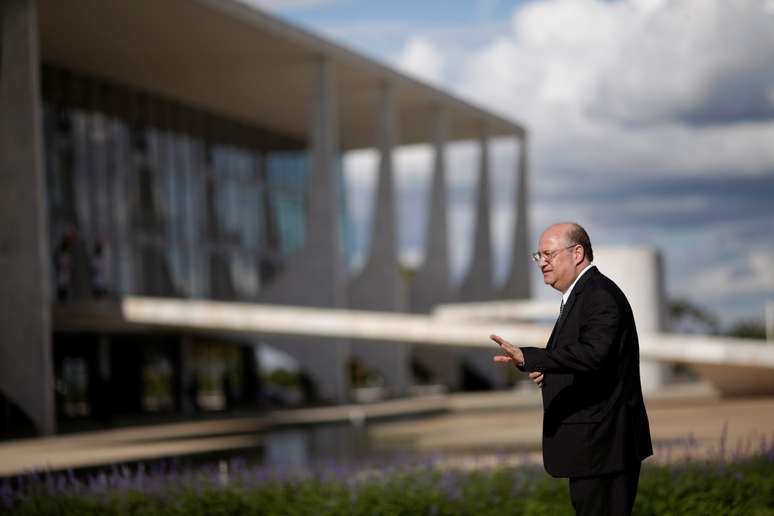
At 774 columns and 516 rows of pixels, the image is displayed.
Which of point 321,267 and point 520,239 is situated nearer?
point 321,267

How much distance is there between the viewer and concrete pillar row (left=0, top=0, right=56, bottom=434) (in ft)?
79.2

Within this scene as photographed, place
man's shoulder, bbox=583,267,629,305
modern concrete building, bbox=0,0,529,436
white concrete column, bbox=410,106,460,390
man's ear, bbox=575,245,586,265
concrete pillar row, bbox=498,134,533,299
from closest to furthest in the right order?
man's shoulder, bbox=583,267,629,305 → man's ear, bbox=575,245,586,265 → modern concrete building, bbox=0,0,529,436 → white concrete column, bbox=410,106,460,390 → concrete pillar row, bbox=498,134,533,299

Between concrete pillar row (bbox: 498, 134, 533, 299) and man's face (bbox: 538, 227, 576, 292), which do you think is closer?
man's face (bbox: 538, 227, 576, 292)

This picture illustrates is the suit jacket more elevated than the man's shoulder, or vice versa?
the man's shoulder

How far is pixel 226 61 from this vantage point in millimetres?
35000

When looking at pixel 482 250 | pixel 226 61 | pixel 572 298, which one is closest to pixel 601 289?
pixel 572 298

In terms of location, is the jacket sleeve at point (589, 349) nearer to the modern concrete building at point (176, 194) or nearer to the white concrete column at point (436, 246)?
the modern concrete building at point (176, 194)

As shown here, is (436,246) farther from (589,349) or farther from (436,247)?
(589,349)

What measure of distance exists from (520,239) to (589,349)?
47171 millimetres

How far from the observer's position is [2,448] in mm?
20156

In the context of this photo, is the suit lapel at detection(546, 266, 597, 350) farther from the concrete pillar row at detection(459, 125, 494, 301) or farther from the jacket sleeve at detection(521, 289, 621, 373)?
the concrete pillar row at detection(459, 125, 494, 301)

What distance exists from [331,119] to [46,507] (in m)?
29.0

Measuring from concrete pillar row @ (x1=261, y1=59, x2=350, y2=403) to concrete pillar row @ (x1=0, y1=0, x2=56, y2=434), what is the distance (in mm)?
11818

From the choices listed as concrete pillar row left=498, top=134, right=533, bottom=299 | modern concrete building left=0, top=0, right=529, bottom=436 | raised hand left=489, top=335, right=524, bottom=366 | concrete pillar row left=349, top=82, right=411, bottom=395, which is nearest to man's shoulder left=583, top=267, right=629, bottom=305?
raised hand left=489, top=335, right=524, bottom=366
